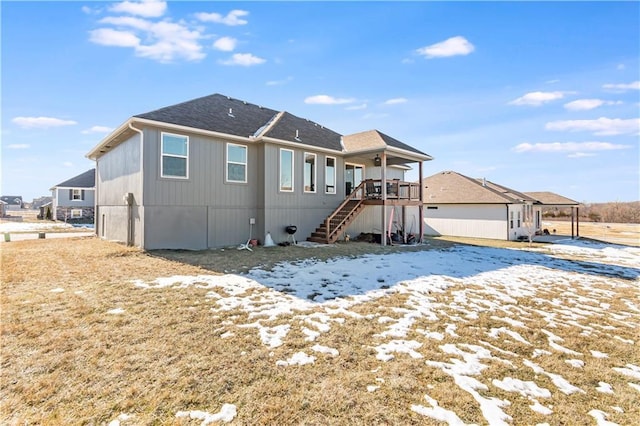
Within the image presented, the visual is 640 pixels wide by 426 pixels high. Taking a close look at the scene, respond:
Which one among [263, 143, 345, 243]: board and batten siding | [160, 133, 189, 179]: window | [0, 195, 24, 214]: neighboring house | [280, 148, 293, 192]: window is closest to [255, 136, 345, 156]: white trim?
[263, 143, 345, 243]: board and batten siding

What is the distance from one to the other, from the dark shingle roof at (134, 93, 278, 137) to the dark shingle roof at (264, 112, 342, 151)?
79cm

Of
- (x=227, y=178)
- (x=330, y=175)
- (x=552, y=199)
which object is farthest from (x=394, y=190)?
(x=552, y=199)

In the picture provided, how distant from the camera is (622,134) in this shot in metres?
23.1

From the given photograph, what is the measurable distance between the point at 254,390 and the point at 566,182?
2254 inches

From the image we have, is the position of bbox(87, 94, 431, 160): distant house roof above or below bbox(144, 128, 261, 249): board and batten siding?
above

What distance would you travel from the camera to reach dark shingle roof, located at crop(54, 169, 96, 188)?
28.7 meters

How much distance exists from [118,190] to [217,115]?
4986 mm

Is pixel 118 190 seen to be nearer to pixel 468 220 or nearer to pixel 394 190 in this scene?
pixel 394 190

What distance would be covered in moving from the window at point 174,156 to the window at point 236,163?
60.8 inches

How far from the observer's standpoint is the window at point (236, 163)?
11089mm

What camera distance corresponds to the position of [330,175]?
13914 millimetres

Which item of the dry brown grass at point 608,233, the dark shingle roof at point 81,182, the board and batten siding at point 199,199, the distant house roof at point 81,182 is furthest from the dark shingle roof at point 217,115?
the dark shingle roof at point 81,182

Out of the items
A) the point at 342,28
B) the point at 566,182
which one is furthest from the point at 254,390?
the point at 566,182

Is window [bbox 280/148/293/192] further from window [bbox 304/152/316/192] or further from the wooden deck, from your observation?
the wooden deck
